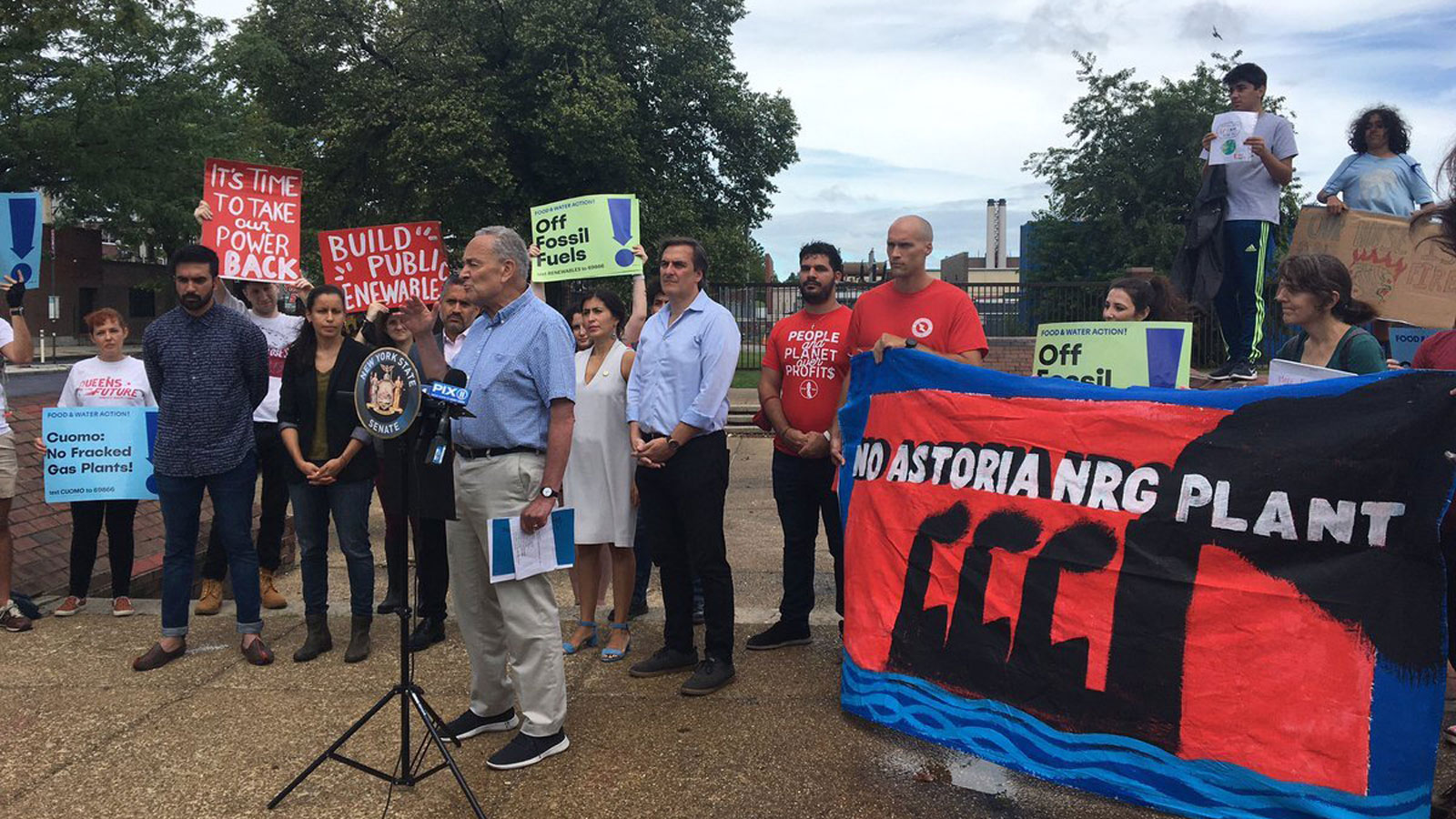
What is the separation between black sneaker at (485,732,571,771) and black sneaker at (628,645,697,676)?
84 centimetres

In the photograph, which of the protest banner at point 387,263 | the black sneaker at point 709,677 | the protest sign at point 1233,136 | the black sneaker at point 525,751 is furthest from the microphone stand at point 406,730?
the protest sign at point 1233,136

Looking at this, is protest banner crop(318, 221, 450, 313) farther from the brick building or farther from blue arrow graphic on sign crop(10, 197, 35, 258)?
the brick building

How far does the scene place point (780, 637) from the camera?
5086 millimetres

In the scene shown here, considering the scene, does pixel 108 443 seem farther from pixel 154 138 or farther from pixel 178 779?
pixel 154 138

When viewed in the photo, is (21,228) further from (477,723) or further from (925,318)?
(925,318)

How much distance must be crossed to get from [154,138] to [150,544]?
96.4ft

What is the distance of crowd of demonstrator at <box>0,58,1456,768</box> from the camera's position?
12.6 ft

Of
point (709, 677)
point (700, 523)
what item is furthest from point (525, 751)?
point (700, 523)

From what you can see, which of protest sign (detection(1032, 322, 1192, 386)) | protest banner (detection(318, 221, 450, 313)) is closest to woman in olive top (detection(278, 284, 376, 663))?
protest banner (detection(318, 221, 450, 313))

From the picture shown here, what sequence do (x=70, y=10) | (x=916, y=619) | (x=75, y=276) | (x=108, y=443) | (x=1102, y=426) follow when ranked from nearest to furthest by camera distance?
1. (x=1102, y=426)
2. (x=916, y=619)
3. (x=108, y=443)
4. (x=70, y=10)
5. (x=75, y=276)

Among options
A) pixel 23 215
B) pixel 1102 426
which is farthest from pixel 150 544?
pixel 1102 426

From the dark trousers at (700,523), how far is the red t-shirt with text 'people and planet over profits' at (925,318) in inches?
34.2

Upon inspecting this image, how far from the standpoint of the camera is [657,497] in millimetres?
4695

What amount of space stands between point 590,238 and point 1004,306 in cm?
1488
